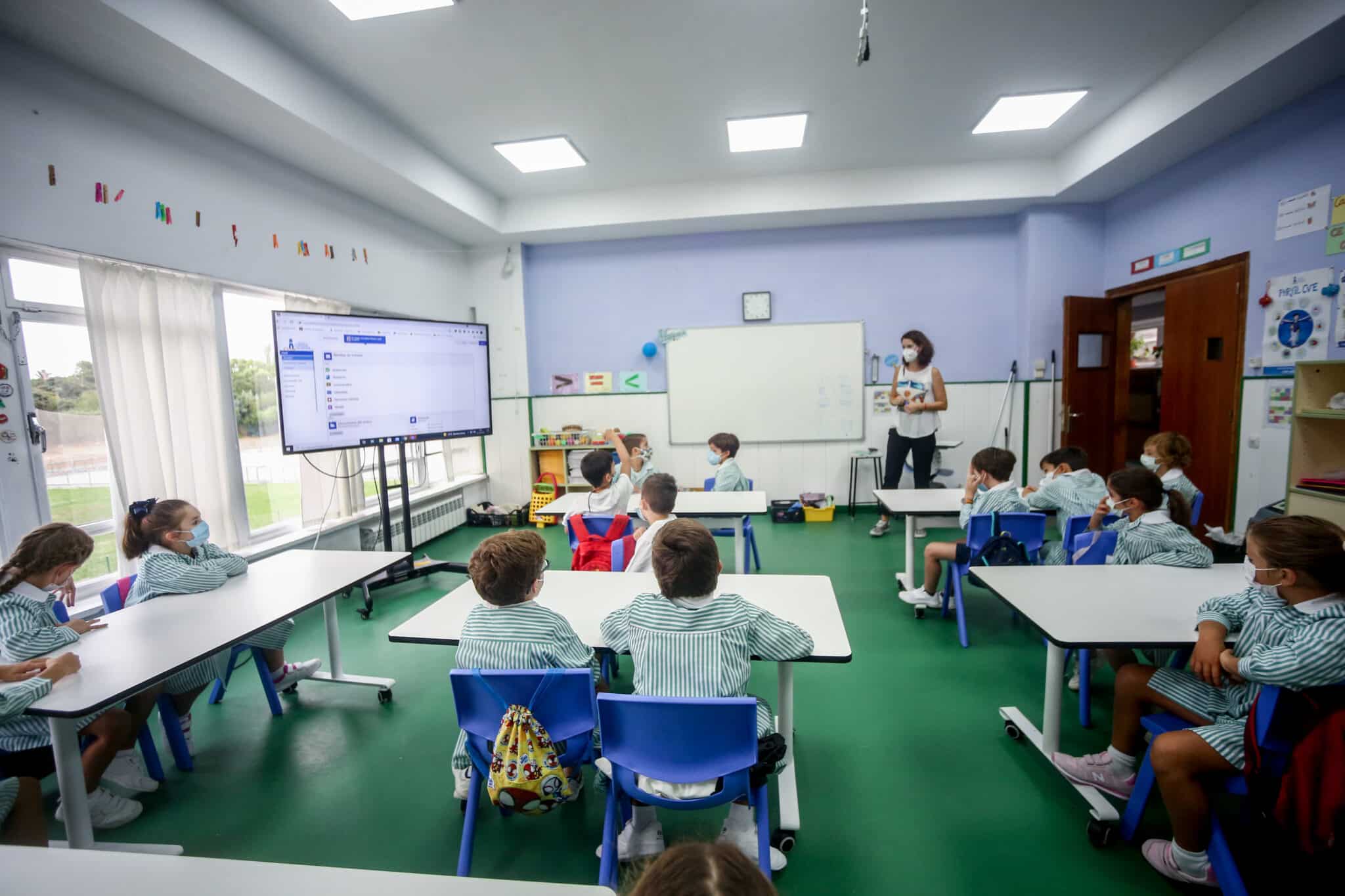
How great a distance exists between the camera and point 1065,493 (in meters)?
3.16

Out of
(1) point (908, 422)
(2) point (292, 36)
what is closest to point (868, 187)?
(1) point (908, 422)

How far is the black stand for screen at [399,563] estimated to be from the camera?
377cm

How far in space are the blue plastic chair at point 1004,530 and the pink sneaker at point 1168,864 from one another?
4.46 ft

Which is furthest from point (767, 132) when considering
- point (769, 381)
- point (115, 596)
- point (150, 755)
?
point (150, 755)

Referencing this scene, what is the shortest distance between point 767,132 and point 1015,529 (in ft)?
11.3

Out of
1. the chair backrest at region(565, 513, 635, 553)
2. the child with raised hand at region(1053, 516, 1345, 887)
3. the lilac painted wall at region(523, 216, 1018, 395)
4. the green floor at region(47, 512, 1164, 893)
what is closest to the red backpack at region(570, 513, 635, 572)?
the chair backrest at region(565, 513, 635, 553)

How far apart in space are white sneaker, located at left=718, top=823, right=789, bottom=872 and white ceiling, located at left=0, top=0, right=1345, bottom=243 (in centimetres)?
360

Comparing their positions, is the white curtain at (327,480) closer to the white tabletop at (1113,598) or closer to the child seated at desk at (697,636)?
the child seated at desk at (697,636)

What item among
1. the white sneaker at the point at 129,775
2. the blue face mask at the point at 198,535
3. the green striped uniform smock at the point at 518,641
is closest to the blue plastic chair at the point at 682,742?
the green striped uniform smock at the point at 518,641

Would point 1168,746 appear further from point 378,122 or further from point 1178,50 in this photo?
point 378,122

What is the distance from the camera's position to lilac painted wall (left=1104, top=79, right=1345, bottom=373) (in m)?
3.43

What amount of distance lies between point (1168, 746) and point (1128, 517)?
121cm

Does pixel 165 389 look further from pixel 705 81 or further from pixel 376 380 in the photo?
pixel 705 81

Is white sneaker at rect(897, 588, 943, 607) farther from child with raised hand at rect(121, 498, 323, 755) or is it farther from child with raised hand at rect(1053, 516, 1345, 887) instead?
child with raised hand at rect(121, 498, 323, 755)
